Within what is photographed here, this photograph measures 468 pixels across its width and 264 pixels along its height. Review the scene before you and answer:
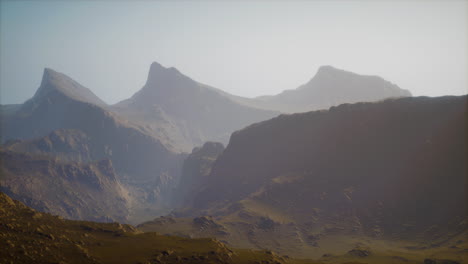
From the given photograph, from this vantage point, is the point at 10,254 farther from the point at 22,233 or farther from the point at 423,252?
the point at 423,252

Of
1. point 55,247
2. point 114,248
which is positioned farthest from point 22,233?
point 114,248

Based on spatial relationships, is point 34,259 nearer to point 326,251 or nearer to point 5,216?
point 5,216

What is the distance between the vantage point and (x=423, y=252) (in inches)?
6663

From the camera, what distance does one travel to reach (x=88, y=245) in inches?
3632

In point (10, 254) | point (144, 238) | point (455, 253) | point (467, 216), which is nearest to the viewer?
point (10, 254)

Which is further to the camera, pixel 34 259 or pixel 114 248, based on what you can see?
pixel 114 248

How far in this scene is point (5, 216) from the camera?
92.4 metres

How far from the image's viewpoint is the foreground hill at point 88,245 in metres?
78.4

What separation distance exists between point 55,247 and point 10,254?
11884mm

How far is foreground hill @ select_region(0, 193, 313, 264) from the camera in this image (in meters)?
78.4

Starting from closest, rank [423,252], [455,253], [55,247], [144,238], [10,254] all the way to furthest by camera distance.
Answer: [10,254]
[55,247]
[144,238]
[455,253]
[423,252]

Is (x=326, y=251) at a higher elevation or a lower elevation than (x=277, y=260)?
lower

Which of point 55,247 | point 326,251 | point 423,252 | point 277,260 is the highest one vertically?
point 55,247

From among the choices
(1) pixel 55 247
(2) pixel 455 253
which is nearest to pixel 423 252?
(2) pixel 455 253
